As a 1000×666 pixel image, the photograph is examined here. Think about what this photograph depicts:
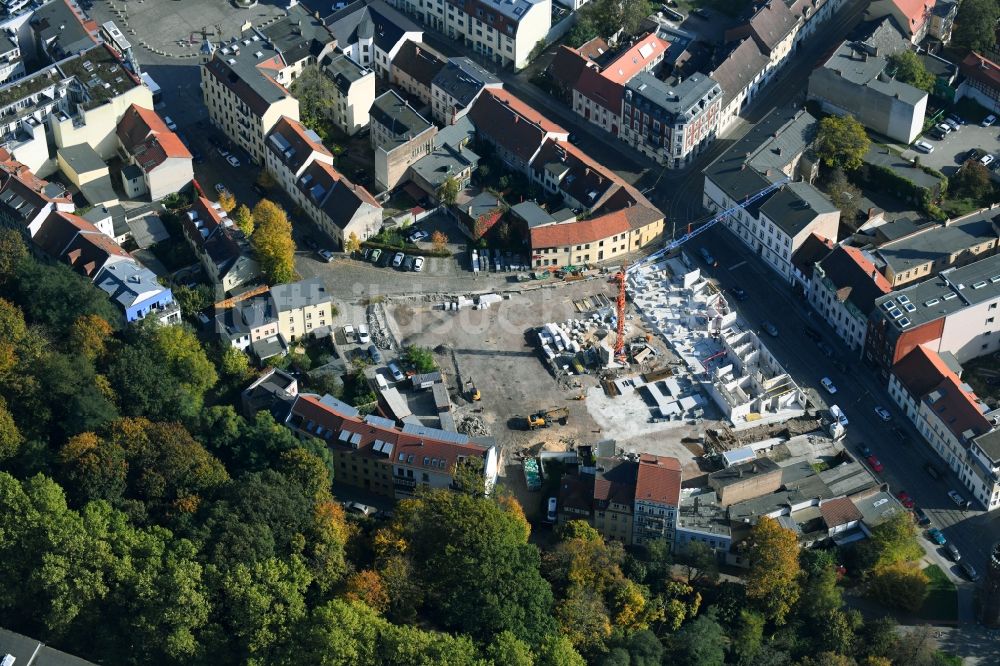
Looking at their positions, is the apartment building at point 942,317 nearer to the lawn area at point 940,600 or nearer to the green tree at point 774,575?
the lawn area at point 940,600

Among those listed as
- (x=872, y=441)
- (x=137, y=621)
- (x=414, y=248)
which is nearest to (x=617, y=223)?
(x=414, y=248)

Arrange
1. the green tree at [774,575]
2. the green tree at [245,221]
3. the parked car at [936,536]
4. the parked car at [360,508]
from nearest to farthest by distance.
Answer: the green tree at [774,575], the parked car at [360,508], the parked car at [936,536], the green tree at [245,221]

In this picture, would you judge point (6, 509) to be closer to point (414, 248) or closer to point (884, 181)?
point (414, 248)

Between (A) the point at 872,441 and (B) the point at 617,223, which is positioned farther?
(B) the point at 617,223

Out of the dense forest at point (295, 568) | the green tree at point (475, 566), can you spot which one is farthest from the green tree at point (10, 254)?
the green tree at point (475, 566)

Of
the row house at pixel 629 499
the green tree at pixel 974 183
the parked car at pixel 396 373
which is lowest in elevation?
the row house at pixel 629 499

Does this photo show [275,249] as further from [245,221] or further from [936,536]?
[936,536]
